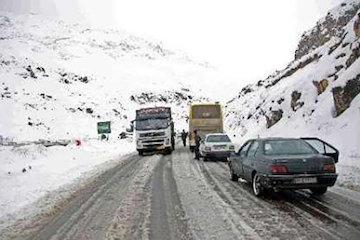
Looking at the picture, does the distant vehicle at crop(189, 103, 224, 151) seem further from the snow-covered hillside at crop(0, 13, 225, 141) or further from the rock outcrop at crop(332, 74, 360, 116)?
the snow-covered hillside at crop(0, 13, 225, 141)

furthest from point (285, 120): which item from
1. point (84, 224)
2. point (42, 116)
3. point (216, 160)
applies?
point (42, 116)

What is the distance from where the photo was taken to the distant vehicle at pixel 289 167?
30.5ft

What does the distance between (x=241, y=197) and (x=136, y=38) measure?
146m

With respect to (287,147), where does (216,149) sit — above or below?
above

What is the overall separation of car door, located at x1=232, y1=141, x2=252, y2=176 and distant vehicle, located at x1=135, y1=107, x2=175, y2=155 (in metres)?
15.2

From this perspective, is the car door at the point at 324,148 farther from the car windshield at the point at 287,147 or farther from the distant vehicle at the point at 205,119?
the distant vehicle at the point at 205,119

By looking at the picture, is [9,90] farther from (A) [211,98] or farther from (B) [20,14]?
(B) [20,14]

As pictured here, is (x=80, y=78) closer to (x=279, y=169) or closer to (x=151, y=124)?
(x=151, y=124)

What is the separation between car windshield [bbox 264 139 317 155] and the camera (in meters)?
10.1

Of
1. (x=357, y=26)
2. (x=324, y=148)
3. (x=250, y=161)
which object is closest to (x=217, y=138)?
(x=324, y=148)

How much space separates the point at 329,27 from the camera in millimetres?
45219

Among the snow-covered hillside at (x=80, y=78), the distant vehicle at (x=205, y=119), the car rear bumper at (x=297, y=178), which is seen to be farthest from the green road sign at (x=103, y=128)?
the car rear bumper at (x=297, y=178)

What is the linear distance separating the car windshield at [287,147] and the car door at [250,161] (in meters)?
0.46

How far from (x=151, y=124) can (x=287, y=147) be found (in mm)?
18279
